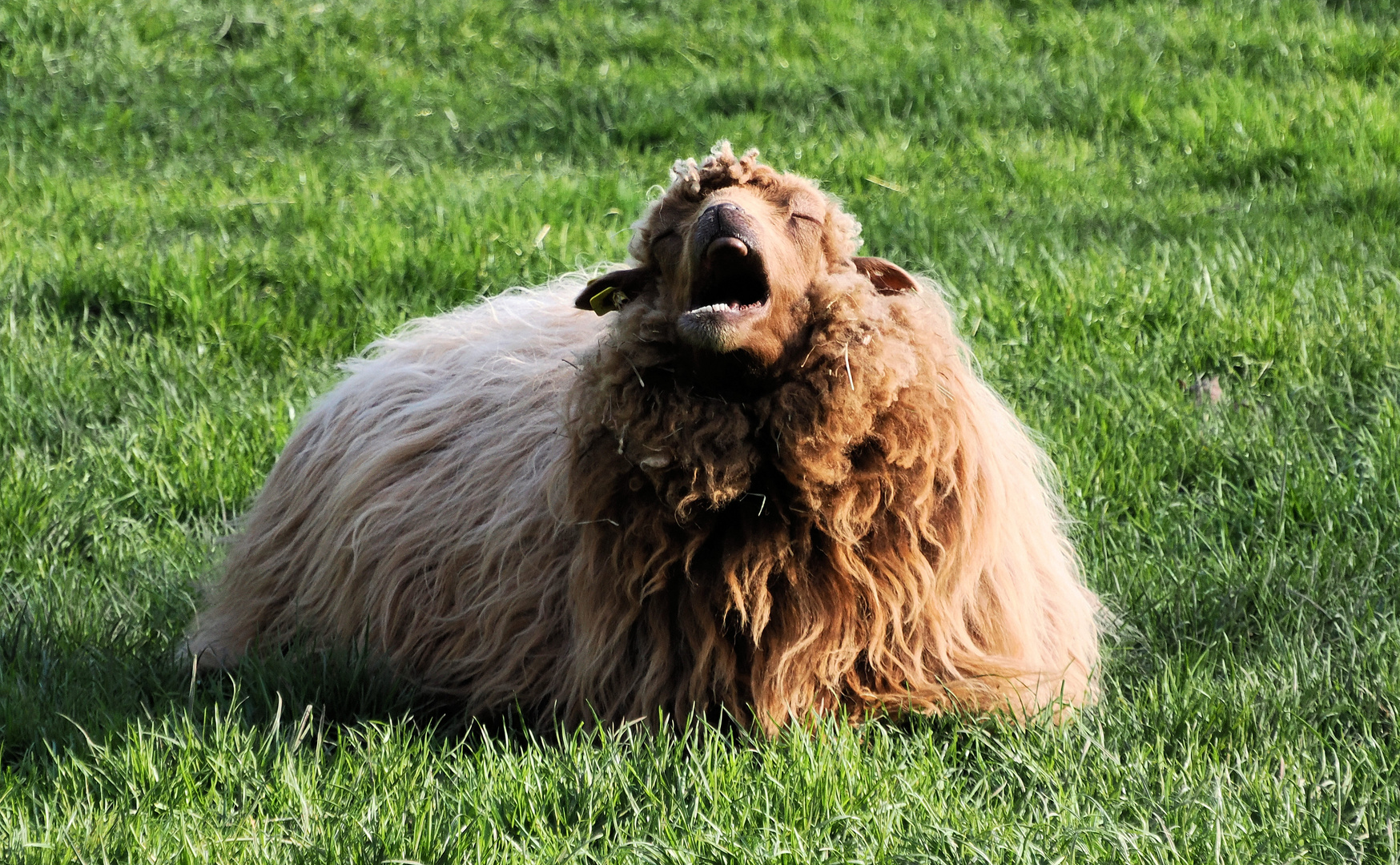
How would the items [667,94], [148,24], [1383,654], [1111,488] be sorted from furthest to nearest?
1. [148,24]
2. [667,94]
3. [1111,488]
4. [1383,654]

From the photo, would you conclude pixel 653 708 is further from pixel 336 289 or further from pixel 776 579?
pixel 336 289

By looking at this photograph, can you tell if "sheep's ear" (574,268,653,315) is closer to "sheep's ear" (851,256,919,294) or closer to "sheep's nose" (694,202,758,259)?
"sheep's nose" (694,202,758,259)

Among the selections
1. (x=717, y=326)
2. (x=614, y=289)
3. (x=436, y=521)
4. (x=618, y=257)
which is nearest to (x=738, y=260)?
(x=717, y=326)

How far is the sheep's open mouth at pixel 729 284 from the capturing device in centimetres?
264

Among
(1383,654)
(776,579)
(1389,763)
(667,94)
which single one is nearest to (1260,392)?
(1383,654)

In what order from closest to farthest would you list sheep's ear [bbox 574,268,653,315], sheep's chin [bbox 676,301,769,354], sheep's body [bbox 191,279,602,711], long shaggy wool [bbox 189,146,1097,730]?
sheep's chin [bbox 676,301,769,354], long shaggy wool [bbox 189,146,1097,730], sheep's ear [bbox 574,268,653,315], sheep's body [bbox 191,279,602,711]

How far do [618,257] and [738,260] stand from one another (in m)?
3.49

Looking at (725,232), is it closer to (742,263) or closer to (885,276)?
(742,263)

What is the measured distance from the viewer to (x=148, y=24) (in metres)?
10.0

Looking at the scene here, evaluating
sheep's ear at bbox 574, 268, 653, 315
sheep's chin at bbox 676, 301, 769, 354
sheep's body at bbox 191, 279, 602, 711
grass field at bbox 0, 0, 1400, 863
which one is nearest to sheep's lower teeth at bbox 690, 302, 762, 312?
sheep's chin at bbox 676, 301, 769, 354

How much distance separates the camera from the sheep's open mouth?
8.65ft

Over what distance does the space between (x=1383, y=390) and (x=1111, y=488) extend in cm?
104

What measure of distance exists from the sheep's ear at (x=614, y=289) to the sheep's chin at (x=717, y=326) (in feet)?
1.05

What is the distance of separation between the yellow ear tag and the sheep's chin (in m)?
0.39
